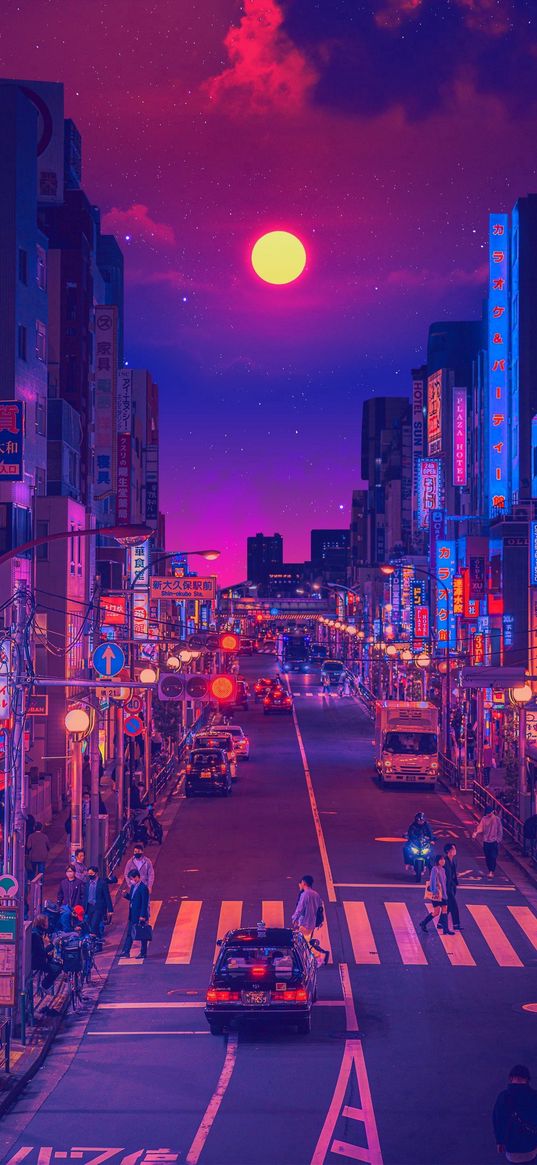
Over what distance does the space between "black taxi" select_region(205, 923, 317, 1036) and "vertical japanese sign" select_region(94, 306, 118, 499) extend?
46789 mm

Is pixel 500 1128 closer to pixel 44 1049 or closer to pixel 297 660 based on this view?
pixel 44 1049

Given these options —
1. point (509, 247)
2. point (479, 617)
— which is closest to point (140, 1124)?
point (479, 617)

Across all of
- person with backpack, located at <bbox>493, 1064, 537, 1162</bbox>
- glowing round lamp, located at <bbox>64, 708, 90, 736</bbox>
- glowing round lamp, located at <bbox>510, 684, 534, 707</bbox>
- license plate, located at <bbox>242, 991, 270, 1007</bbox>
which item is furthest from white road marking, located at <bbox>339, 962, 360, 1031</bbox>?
glowing round lamp, located at <bbox>510, 684, 534, 707</bbox>

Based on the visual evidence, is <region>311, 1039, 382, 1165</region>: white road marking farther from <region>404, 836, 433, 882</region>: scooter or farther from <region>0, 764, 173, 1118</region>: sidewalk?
<region>404, 836, 433, 882</region>: scooter

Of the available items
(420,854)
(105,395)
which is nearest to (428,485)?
(105,395)

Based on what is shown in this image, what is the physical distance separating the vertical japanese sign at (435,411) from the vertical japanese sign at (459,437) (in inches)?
214

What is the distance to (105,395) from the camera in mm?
65812

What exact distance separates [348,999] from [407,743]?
1185 inches

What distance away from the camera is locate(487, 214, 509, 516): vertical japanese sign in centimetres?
7550

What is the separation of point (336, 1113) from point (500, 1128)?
333 cm

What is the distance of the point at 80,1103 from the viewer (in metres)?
16.7

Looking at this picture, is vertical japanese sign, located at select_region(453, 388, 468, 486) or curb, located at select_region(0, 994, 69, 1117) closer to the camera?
curb, located at select_region(0, 994, 69, 1117)

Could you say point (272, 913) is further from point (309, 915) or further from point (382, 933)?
point (309, 915)

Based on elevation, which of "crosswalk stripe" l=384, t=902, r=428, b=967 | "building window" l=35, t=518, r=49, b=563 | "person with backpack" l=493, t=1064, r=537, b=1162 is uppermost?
"building window" l=35, t=518, r=49, b=563
